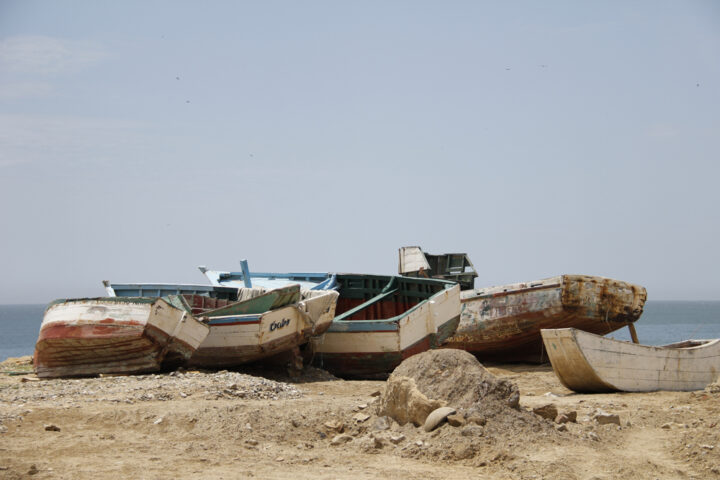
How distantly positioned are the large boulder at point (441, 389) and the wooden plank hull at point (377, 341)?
5.48 metres

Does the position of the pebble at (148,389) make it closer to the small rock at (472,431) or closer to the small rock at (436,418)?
the small rock at (436,418)

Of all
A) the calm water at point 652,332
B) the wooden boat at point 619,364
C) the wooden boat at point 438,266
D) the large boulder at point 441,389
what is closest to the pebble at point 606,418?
the large boulder at point 441,389

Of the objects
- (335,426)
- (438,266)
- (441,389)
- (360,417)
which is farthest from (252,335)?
(438,266)

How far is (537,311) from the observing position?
52.9ft

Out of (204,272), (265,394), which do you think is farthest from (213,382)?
(204,272)

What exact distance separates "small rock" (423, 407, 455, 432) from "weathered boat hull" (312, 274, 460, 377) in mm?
6104

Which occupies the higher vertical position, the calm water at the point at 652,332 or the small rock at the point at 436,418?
the small rock at the point at 436,418

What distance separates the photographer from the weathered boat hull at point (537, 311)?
15.8 meters

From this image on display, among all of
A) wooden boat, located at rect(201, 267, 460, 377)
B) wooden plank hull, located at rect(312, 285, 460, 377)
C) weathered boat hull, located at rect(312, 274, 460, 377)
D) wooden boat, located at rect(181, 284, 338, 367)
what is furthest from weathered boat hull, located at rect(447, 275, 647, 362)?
wooden boat, located at rect(181, 284, 338, 367)

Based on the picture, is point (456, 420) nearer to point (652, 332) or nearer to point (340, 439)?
point (340, 439)

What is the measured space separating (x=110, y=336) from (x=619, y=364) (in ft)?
23.4

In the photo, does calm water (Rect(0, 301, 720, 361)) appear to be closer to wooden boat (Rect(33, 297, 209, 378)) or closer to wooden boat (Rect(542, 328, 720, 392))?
wooden boat (Rect(542, 328, 720, 392))

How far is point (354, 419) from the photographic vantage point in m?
7.93

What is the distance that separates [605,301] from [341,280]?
5.67 meters
